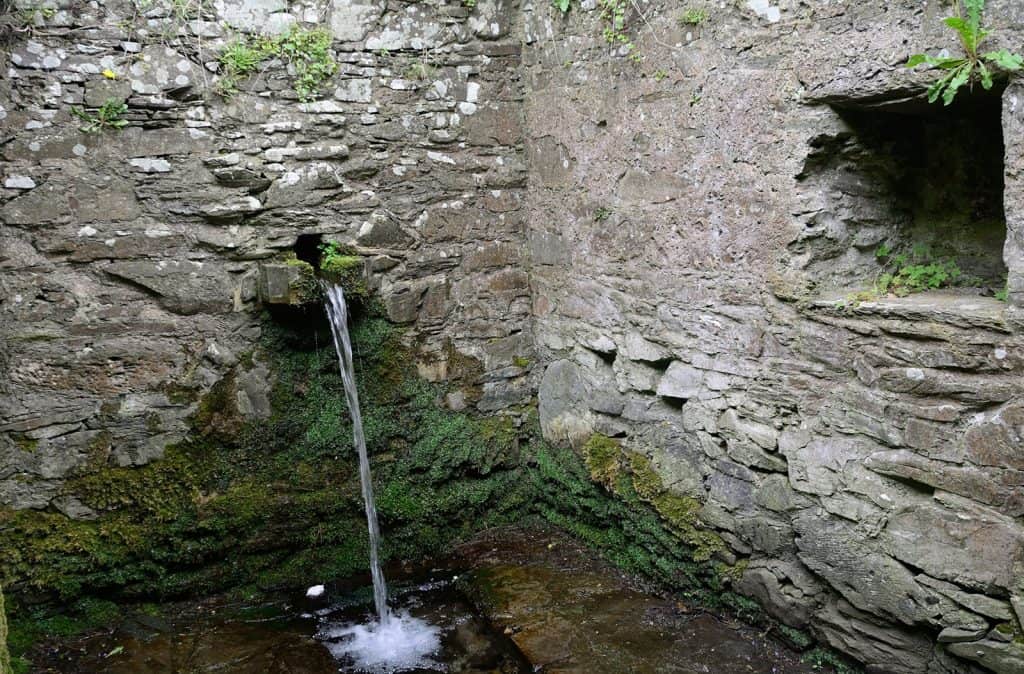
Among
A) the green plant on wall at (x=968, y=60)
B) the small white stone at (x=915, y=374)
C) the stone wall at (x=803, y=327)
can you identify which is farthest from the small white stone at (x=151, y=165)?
the small white stone at (x=915, y=374)

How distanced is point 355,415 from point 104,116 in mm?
1852

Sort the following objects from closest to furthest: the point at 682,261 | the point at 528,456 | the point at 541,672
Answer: the point at 541,672
the point at 682,261
the point at 528,456

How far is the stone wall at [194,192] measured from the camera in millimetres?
3574

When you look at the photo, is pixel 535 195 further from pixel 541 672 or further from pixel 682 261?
pixel 541 672

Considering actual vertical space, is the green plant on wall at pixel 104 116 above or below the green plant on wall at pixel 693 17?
below

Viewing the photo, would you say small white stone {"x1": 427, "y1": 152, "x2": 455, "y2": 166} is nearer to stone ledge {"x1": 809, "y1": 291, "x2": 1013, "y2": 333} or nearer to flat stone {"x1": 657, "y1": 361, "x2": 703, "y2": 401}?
flat stone {"x1": 657, "y1": 361, "x2": 703, "y2": 401}

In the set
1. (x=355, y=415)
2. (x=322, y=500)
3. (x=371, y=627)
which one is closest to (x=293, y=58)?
(x=355, y=415)

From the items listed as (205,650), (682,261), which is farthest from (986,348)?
(205,650)

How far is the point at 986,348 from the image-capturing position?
2514 mm

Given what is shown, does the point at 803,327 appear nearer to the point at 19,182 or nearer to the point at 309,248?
the point at 309,248

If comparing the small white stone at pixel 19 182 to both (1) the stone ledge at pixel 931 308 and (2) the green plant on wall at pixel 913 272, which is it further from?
(2) the green plant on wall at pixel 913 272

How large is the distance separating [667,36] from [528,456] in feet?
8.10

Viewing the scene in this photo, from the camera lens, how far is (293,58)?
3.88 meters

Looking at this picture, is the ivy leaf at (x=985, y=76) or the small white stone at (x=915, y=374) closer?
the ivy leaf at (x=985, y=76)
